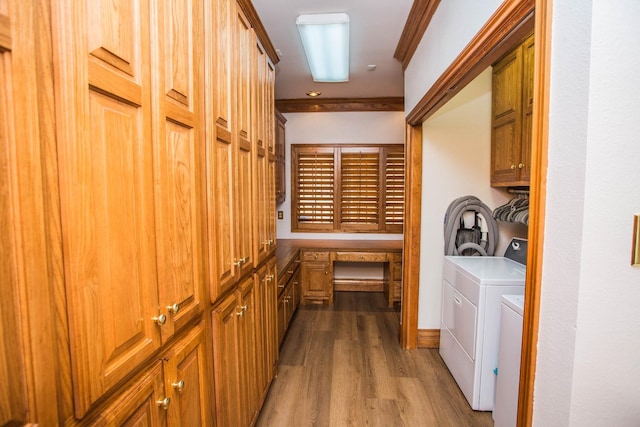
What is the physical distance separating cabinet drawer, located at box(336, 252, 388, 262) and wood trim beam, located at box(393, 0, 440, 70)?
7.10 ft

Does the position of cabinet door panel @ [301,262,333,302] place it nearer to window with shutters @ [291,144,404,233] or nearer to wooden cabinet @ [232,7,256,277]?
window with shutters @ [291,144,404,233]

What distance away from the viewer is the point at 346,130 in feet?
14.4

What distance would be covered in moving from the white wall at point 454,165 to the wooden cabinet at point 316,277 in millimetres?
1361

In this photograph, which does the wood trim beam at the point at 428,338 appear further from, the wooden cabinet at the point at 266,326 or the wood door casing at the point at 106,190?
the wood door casing at the point at 106,190

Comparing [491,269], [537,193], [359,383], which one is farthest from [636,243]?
[359,383]

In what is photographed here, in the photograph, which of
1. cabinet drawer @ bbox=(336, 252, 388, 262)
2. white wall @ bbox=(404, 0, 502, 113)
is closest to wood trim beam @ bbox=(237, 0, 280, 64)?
white wall @ bbox=(404, 0, 502, 113)

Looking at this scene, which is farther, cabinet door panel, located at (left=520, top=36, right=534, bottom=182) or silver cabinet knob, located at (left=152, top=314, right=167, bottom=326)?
cabinet door panel, located at (left=520, top=36, right=534, bottom=182)

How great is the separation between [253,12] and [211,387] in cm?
181

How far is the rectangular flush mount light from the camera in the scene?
7.22 ft

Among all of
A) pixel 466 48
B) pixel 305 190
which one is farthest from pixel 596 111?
pixel 305 190

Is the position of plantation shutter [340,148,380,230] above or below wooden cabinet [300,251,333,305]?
above

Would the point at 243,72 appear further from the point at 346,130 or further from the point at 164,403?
the point at 346,130

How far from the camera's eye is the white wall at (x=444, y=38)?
139 cm

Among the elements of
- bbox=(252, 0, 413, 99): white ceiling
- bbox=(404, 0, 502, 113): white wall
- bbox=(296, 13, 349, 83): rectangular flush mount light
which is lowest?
bbox=(404, 0, 502, 113): white wall
